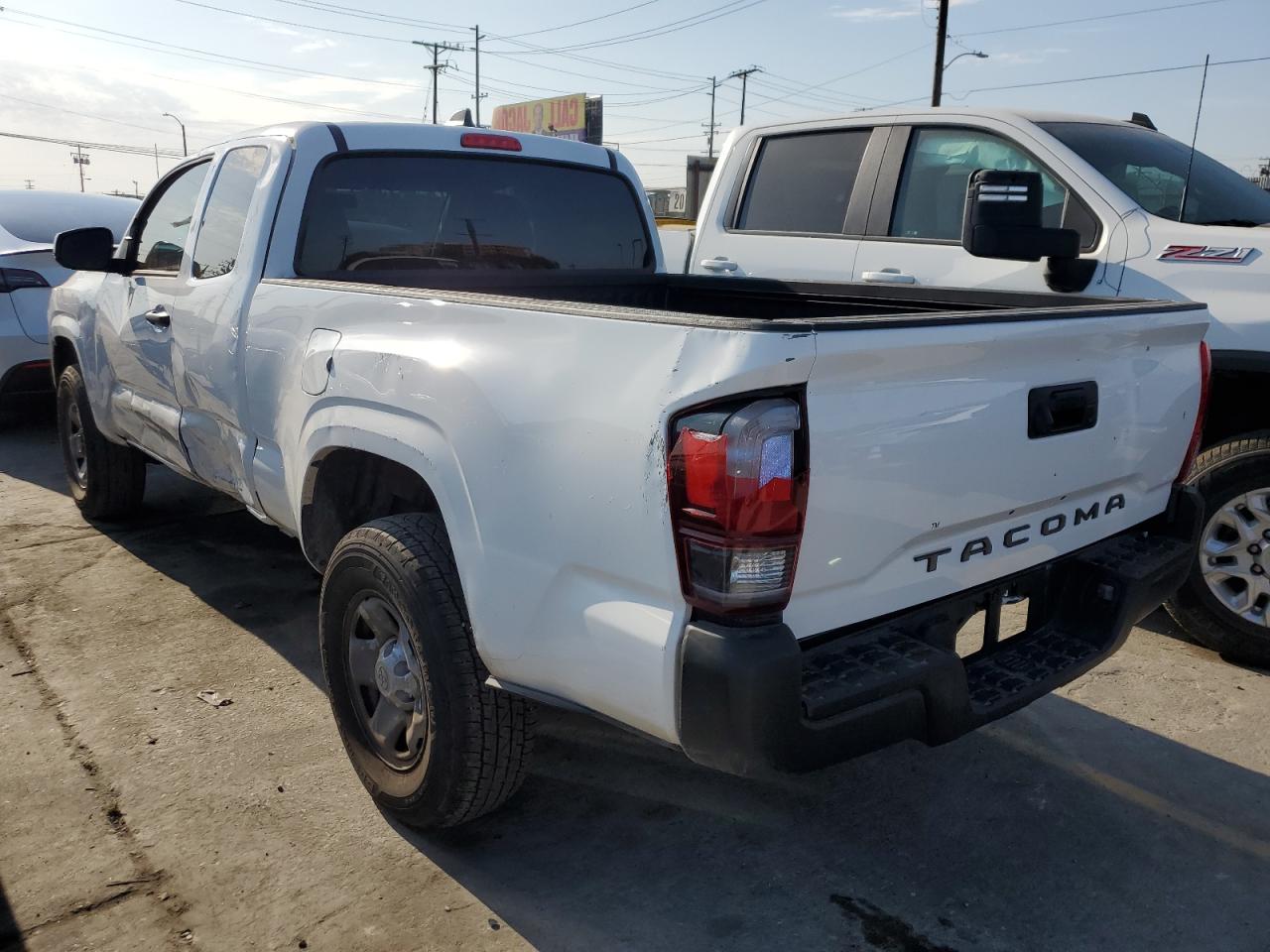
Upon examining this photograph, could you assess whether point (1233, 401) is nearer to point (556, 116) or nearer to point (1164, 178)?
point (1164, 178)

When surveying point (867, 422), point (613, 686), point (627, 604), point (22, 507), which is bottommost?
point (22, 507)

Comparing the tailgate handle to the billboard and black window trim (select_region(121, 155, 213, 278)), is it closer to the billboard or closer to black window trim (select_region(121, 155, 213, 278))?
black window trim (select_region(121, 155, 213, 278))

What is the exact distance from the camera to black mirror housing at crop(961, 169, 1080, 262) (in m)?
3.77

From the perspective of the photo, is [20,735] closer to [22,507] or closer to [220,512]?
[220,512]

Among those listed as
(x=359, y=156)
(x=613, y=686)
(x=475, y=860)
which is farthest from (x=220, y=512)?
(x=613, y=686)

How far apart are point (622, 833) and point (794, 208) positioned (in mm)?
3473

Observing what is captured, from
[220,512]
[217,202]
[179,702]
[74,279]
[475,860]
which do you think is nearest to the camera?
[475,860]

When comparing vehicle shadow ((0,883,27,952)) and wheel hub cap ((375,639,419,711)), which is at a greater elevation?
wheel hub cap ((375,639,419,711))

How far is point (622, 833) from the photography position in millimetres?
2848

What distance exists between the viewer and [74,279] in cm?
545

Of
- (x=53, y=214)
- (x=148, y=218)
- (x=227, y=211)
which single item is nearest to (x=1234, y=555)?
(x=227, y=211)

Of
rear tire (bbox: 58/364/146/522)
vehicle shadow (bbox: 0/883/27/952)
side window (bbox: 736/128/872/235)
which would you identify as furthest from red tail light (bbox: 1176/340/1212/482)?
rear tire (bbox: 58/364/146/522)

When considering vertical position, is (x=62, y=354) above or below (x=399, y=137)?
below

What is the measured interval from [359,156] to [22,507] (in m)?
3.67
